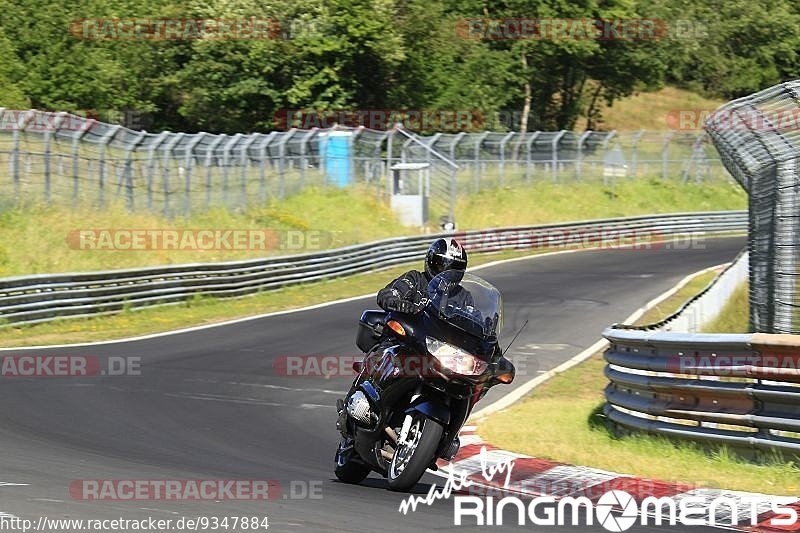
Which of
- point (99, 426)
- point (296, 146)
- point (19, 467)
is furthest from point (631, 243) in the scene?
point (19, 467)

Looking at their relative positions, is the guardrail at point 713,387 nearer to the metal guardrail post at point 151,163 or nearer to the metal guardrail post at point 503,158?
the metal guardrail post at point 151,163

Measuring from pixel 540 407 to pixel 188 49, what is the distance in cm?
4251

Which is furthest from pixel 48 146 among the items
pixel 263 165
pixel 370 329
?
pixel 370 329

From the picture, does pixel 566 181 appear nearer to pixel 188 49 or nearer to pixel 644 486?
pixel 188 49

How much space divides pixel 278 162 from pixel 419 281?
26.2 metres

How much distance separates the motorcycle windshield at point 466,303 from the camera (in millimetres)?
8312

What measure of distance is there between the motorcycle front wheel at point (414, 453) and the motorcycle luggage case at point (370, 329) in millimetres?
924

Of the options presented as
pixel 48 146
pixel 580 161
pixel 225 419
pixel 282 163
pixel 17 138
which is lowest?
pixel 225 419

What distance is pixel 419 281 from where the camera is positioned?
8742 millimetres

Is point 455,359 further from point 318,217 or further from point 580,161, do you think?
point 580,161

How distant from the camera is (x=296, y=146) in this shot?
116 feet

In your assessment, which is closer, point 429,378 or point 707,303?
point 429,378

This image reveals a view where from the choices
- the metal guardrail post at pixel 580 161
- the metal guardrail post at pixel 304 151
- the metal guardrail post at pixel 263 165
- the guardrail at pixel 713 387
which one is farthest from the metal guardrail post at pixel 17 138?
the metal guardrail post at pixel 580 161

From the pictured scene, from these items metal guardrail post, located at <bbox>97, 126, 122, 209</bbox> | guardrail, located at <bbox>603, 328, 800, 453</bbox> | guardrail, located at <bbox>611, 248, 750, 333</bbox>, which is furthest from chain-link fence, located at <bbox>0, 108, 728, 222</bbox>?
guardrail, located at <bbox>603, 328, 800, 453</bbox>
